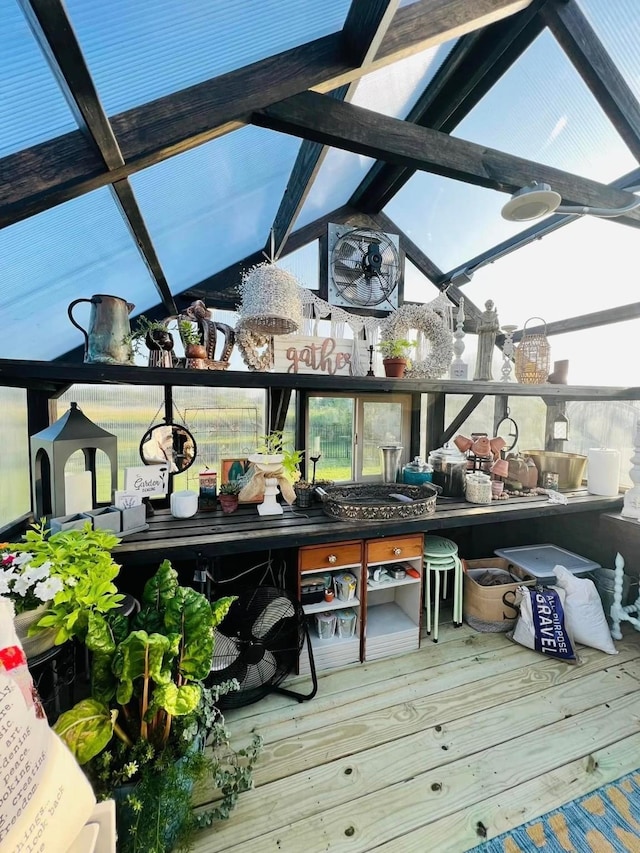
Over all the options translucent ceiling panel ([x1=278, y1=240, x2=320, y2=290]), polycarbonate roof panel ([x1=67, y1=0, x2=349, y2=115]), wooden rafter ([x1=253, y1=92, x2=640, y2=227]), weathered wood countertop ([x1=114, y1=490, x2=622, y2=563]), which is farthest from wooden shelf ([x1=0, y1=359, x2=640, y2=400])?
translucent ceiling panel ([x1=278, y1=240, x2=320, y2=290])

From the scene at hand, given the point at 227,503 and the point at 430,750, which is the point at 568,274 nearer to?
the point at 227,503

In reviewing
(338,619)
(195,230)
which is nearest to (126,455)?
(195,230)

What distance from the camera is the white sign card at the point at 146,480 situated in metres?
1.45

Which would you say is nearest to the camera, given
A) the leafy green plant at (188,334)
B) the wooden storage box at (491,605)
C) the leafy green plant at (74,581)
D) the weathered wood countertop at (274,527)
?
the leafy green plant at (74,581)

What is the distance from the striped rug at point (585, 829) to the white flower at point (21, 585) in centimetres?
155

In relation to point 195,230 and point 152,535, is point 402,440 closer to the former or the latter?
point 152,535

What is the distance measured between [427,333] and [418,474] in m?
0.90

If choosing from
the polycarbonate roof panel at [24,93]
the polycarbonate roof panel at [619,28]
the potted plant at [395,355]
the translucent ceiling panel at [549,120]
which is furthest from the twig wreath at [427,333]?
the polycarbonate roof panel at [24,93]

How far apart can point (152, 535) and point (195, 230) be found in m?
1.71

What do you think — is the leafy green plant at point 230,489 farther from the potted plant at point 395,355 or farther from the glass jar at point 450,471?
the glass jar at point 450,471

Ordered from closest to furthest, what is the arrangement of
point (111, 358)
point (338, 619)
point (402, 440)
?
1. point (111, 358)
2. point (338, 619)
3. point (402, 440)

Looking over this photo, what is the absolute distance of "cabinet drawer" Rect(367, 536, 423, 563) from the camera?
177 cm

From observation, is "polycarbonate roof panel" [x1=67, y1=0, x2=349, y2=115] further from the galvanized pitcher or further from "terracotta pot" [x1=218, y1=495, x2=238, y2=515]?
"terracotta pot" [x1=218, y1=495, x2=238, y2=515]

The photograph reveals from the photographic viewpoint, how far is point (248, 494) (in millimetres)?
1836
